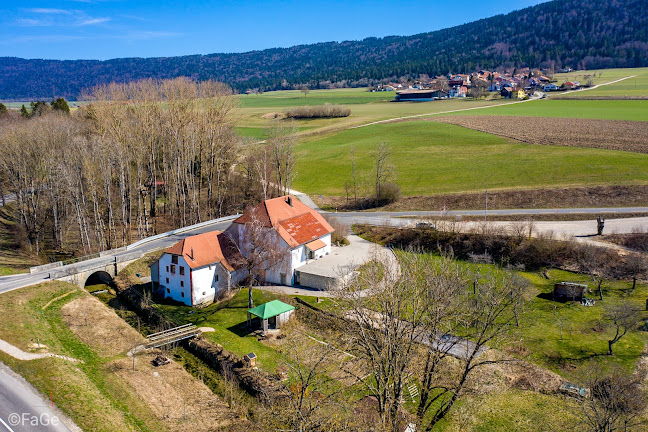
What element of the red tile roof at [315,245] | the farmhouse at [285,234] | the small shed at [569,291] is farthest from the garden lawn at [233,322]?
the small shed at [569,291]

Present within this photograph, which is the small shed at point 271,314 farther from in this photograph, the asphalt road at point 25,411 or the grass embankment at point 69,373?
the asphalt road at point 25,411

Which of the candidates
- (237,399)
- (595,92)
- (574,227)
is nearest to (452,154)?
(574,227)

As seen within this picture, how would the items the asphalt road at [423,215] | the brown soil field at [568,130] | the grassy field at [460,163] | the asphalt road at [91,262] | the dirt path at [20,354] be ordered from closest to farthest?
the dirt path at [20,354] → the asphalt road at [91,262] → the asphalt road at [423,215] → the grassy field at [460,163] → the brown soil field at [568,130]

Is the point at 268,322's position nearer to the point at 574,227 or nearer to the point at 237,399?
the point at 237,399

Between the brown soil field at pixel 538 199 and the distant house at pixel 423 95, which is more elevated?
the distant house at pixel 423 95

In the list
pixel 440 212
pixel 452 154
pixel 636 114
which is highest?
pixel 636 114

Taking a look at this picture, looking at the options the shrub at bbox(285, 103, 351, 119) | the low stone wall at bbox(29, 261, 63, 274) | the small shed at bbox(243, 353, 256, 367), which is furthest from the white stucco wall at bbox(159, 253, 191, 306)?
A: the shrub at bbox(285, 103, 351, 119)
